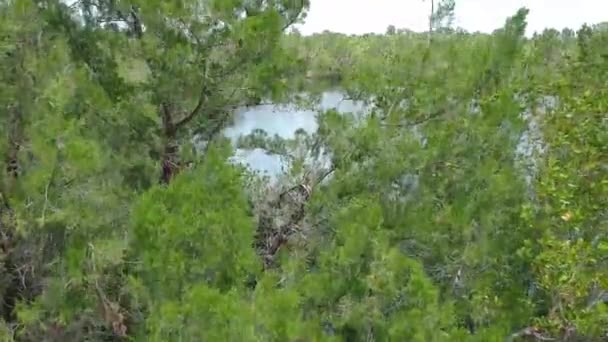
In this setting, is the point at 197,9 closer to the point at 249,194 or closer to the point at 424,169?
the point at 249,194

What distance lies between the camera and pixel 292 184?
229 inches

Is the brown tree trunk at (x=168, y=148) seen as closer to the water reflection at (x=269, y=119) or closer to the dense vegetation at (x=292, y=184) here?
the dense vegetation at (x=292, y=184)

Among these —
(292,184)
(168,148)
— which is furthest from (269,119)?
(168,148)

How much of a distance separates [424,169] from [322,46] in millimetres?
1756

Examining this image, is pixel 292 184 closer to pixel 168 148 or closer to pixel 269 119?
pixel 168 148

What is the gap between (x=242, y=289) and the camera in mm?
4012

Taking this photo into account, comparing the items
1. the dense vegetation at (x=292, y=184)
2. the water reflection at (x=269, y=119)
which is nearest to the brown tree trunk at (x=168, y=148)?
the dense vegetation at (x=292, y=184)

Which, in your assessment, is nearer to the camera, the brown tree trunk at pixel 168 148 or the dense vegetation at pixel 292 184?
the dense vegetation at pixel 292 184

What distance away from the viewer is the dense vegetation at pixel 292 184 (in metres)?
4.11

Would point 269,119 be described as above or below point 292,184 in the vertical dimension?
above

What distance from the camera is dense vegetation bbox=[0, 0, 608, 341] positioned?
13.5ft

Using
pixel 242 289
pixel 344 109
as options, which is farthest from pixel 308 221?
pixel 242 289

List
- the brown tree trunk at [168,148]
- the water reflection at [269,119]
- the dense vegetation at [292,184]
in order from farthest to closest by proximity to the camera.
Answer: the water reflection at [269,119]
the brown tree trunk at [168,148]
the dense vegetation at [292,184]

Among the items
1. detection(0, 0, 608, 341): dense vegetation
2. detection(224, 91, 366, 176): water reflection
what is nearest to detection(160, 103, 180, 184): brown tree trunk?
detection(0, 0, 608, 341): dense vegetation
